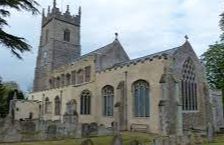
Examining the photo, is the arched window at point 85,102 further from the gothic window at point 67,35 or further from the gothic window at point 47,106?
the gothic window at point 67,35

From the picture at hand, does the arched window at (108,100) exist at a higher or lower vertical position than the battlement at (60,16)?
lower

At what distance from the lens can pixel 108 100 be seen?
101 ft

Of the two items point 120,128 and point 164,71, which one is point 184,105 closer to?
point 164,71

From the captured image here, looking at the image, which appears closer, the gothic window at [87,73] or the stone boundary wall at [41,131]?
the stone boundary wall at [41,131]

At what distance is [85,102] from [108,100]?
3713 millimetres

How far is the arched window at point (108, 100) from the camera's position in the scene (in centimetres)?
3047

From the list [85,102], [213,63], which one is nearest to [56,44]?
[85,102]

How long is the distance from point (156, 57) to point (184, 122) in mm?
6207

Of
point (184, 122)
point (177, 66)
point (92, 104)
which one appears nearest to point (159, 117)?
point (184, 122)

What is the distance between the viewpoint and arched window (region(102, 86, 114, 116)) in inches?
1199

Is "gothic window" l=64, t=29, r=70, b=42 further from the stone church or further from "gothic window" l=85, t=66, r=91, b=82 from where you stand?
"gothic window" l=85, t=66, r=91, b=82

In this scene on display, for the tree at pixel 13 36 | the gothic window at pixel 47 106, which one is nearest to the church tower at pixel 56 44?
the gothic window at pixel 47 106

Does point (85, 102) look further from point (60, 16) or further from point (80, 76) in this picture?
point (60, 16)

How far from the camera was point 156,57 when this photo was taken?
26.3 metres
